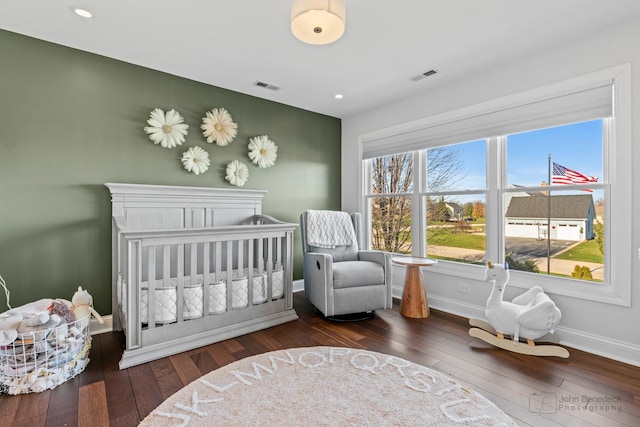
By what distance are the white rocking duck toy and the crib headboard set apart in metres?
2.49

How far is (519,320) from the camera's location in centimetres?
226

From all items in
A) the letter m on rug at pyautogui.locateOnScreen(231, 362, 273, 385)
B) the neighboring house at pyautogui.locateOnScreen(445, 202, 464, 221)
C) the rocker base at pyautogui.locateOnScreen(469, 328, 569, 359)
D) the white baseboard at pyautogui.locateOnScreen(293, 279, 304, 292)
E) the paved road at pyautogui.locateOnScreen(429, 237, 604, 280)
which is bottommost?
the letter m on rug at pyautogui.locateOnScreen(231, 362, 273, 385)

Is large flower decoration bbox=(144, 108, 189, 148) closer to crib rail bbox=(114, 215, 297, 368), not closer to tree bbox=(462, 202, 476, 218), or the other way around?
crib rail bbox=(114, 215, 297, 368)

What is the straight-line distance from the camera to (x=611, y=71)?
7.07ft

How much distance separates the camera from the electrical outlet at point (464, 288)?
2.99m

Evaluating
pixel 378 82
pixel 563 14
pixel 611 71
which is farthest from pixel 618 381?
pixel 378 82

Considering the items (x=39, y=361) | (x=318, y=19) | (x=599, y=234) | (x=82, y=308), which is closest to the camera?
(x=318, y=19)

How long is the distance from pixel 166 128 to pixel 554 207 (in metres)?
3.56

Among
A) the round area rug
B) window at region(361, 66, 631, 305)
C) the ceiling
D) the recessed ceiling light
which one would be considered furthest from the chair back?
the recessed ceiling light

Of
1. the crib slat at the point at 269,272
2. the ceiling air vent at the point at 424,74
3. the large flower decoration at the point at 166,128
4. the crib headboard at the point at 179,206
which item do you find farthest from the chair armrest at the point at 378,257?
the large flower decoration at the point at 166,128

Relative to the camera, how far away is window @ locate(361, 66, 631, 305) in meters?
2.20

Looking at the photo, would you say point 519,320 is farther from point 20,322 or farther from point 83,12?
point 83,12

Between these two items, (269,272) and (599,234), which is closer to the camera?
(599,234)

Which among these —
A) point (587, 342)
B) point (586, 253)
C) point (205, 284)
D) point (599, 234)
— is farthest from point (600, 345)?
point (205, 284)
